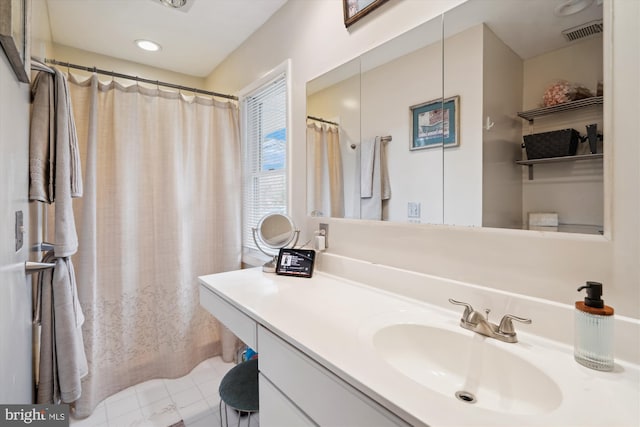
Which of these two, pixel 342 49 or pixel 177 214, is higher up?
pixel 342 49

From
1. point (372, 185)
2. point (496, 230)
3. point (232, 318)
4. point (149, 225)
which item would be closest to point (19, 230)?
point (232, 318)

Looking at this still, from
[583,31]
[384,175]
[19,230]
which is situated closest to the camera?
[583,31]

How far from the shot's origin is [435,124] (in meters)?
1.05

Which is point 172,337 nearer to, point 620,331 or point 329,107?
point 329,107

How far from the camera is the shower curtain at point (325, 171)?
1456 mm

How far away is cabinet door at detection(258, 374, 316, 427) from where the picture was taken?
0.78 m

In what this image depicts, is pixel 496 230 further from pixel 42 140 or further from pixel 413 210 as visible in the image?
pixel 42 140

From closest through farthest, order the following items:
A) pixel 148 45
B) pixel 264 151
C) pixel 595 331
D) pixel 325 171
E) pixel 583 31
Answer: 1. pixel 595 331
2. pixel 583 31
3. pixel 325 171
4. pixel 264 151
5. pixel 148 45

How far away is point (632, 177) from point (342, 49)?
1.17m

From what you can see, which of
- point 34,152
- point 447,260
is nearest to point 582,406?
point 447,260

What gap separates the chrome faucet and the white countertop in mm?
25

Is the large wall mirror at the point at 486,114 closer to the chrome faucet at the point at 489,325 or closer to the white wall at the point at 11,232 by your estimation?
the chrome faucet at the point at 489,325

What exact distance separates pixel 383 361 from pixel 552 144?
2.46 feet

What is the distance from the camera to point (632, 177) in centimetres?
68
